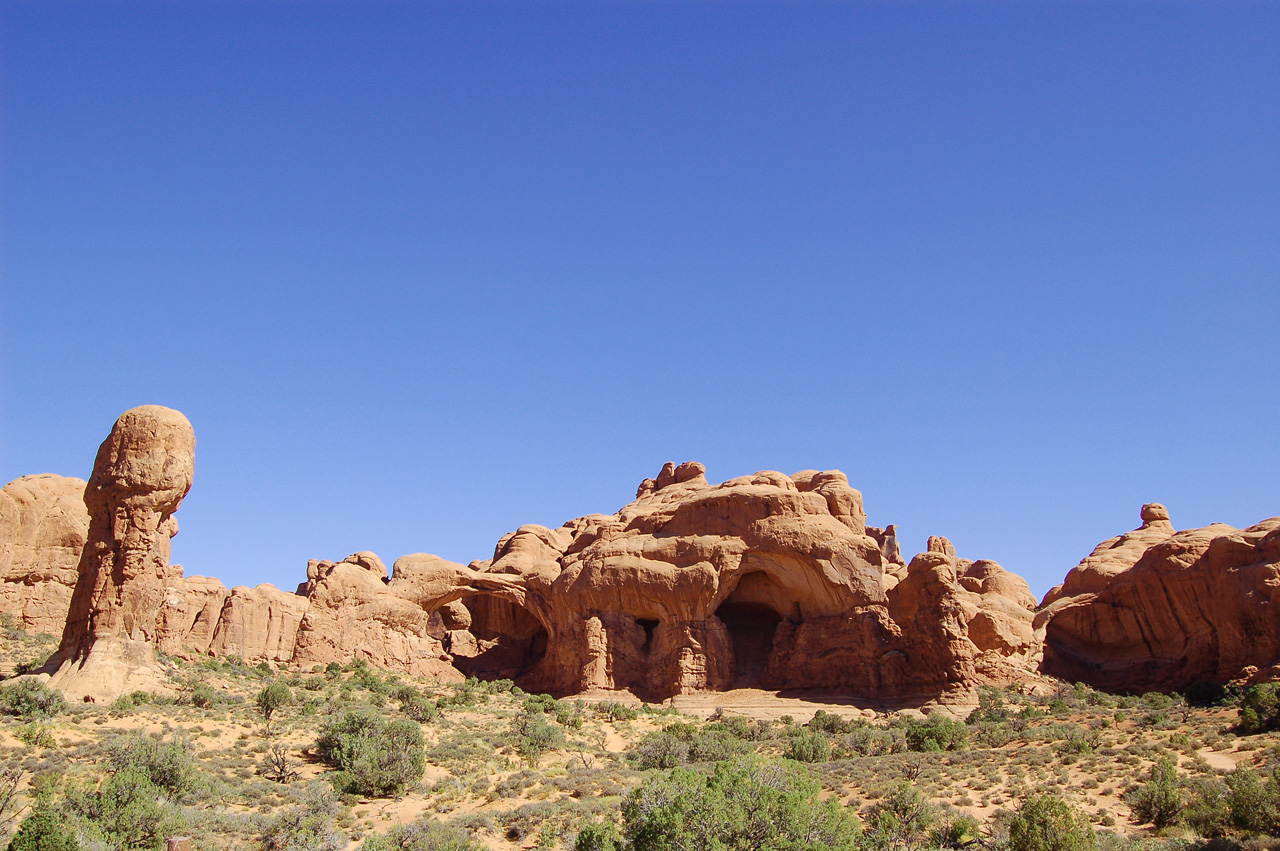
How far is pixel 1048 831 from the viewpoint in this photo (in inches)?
623

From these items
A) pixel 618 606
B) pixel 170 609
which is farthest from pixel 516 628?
pixel 170 609

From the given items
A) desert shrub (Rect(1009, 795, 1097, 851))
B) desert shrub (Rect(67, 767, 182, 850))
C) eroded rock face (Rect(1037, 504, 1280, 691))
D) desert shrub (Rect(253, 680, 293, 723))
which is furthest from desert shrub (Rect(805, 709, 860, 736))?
desert shrub (Rect(67, 767, 182, 850))

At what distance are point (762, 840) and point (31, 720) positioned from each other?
19761 millimetres

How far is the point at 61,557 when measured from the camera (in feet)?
120

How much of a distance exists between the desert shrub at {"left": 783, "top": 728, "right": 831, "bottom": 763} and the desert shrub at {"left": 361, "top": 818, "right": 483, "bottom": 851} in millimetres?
12736

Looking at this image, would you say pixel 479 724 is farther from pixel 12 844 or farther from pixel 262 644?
pixel 12 844

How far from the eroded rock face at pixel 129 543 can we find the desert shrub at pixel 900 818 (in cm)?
2188

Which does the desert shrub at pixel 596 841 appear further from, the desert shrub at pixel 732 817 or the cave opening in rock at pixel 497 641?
the cave opening in rock at pixel 497 641

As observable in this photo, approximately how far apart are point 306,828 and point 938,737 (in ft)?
63.4

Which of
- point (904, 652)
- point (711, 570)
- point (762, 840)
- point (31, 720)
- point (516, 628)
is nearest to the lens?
point (762, 840)

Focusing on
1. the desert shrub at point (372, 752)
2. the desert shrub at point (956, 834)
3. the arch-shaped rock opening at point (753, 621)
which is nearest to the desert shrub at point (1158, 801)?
the desert shrub at point (956, 834)

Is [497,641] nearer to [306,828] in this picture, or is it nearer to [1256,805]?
[306,828]

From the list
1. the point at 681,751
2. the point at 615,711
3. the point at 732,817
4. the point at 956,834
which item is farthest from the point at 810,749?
the point at 732,817

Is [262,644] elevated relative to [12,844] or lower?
elevated
